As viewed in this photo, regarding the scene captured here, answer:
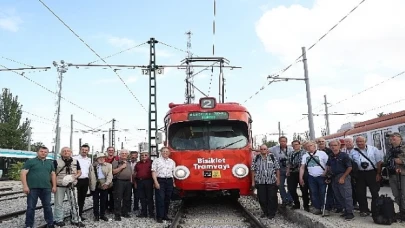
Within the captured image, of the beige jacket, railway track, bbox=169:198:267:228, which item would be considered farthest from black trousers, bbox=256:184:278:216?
the beige jacket

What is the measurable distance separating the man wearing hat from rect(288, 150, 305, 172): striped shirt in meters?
4.53

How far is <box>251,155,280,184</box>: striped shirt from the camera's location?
9.74 m

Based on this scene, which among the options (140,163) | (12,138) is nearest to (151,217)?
(140,163)

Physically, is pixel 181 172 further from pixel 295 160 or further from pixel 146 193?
pixel 295 160

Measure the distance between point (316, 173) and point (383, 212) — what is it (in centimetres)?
186

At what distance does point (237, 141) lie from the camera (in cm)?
1062

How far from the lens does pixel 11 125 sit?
191 feet

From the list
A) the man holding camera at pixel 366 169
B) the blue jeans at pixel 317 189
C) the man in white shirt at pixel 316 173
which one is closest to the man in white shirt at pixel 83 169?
the man in white shirt at pixel 316 173

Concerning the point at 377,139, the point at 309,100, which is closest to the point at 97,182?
the point at 309,100

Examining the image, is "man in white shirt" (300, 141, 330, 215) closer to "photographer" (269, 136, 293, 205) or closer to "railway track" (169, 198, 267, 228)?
"photographer" (269, 136, 293, 205)

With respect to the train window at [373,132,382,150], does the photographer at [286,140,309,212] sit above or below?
below

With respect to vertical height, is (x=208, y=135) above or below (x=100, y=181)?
above

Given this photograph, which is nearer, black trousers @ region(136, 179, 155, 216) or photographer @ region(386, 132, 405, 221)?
photographer @ region(386, 132, 405, 221)

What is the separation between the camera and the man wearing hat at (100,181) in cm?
962
